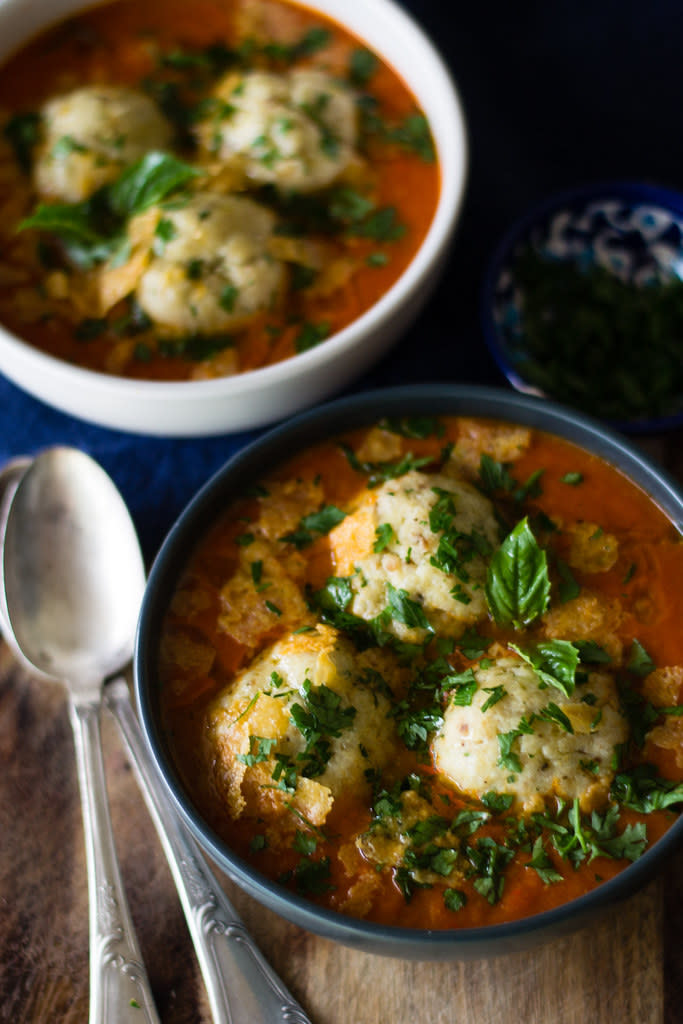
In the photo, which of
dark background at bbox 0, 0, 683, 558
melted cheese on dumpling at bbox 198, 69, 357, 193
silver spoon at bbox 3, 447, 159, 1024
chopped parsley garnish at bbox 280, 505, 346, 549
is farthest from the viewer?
dark background at bbox 0, 0, 683, 558

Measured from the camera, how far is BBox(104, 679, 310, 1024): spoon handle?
7.40 feet

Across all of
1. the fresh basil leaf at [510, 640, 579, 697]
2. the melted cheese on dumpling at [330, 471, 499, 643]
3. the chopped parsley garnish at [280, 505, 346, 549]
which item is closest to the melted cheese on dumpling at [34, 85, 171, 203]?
the chopped parsley garnish at [280, 505, 346, 549]

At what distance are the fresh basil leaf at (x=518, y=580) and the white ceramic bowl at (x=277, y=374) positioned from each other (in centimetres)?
73

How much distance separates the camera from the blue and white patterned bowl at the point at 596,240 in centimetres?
315

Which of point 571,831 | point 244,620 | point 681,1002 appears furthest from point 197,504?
point 681,1002

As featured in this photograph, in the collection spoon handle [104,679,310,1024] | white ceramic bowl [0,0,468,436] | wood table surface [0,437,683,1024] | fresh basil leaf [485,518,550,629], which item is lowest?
wood table surface [0,437,683,1024]

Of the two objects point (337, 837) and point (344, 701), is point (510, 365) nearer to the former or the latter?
point (344, 701)

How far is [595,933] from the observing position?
239 cm

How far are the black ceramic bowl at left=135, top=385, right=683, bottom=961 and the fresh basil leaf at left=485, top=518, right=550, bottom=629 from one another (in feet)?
1.15

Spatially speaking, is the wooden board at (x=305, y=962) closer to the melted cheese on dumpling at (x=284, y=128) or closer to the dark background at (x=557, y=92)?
the melted cheese on dumpling at (x=284, y=128)

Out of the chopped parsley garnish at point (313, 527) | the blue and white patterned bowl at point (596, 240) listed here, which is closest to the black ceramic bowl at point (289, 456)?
the chopped parsley garnish at point (313, 527)

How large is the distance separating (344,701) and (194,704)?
1.18 feet

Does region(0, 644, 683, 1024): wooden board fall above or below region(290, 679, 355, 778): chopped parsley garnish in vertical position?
below

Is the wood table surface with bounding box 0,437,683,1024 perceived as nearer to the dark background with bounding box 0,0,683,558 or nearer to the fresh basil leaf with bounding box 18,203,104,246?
the fresh basil leaf with bounding box 18,203,104,246
